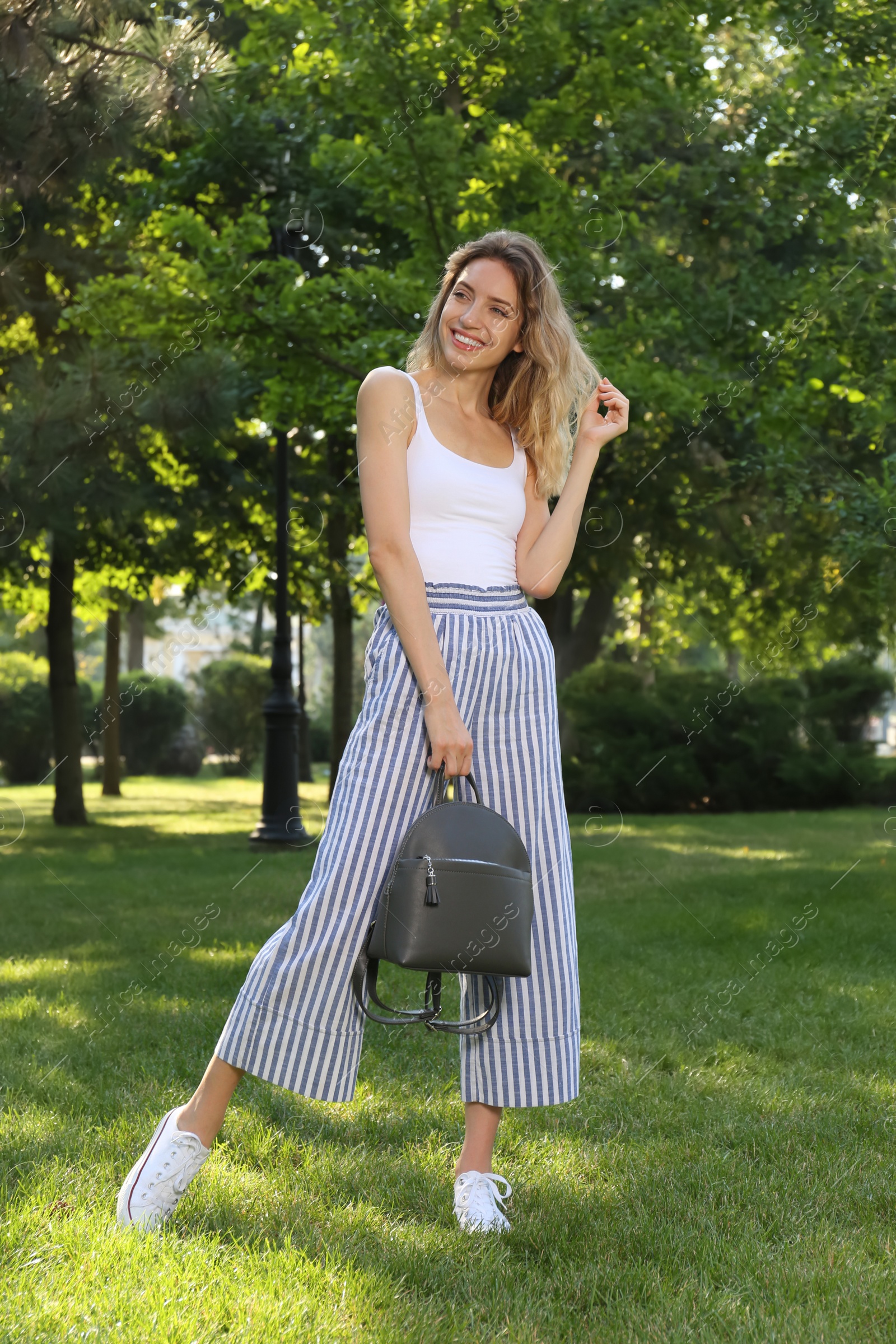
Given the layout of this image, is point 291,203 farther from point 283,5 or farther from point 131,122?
point 131,122

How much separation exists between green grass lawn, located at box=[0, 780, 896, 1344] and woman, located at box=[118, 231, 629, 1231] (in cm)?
21

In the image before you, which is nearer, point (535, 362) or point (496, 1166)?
point (535, 362)

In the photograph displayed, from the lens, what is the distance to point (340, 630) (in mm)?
16047

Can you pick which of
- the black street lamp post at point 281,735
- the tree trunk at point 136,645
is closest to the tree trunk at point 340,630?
the black street lamp post at point 281,735

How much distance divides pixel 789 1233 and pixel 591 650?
16.2m

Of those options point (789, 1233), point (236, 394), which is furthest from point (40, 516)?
point (789, 1233)

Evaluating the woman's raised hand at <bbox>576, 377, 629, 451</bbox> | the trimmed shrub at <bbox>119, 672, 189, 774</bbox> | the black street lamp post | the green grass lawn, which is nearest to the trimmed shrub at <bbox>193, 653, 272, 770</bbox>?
the trimmed shrub at <bbox>119, 672, 189, 774</bbox>

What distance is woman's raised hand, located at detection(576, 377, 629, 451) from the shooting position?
9.98 feet

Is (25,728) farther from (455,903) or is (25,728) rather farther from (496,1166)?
(455,903)

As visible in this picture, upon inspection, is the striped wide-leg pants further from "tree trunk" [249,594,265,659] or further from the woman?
"tree trunk" [249,594,265,659]

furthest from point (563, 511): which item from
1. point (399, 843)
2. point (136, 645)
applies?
point (136, 645)

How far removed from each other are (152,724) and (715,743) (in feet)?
52.8

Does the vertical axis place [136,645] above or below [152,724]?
above

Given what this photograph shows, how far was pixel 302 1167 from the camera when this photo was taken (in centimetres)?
303
